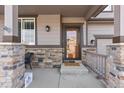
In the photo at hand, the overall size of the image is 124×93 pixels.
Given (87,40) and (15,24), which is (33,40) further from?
(15,24)

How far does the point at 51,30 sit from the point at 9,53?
528 cm

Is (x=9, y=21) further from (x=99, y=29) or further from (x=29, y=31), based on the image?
(x=99, y=29)

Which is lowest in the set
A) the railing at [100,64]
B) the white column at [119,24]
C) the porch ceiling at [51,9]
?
the railing at [100,64]

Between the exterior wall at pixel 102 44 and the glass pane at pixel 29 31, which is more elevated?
the glass pane at pixel 29 31

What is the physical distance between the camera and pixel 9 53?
13.5ft

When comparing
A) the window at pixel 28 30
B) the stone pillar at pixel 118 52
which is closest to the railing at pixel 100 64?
the stone pillar at pixel 118 52

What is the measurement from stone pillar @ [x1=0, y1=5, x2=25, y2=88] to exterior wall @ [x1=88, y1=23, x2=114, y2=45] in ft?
20.0

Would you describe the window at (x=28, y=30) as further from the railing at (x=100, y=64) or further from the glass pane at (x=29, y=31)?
the railing at (x=100, y=64)

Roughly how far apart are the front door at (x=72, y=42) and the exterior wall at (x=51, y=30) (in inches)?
48.2

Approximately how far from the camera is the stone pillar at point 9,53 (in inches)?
162

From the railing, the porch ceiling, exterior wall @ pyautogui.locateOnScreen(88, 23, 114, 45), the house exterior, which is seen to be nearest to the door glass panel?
the house exterior
